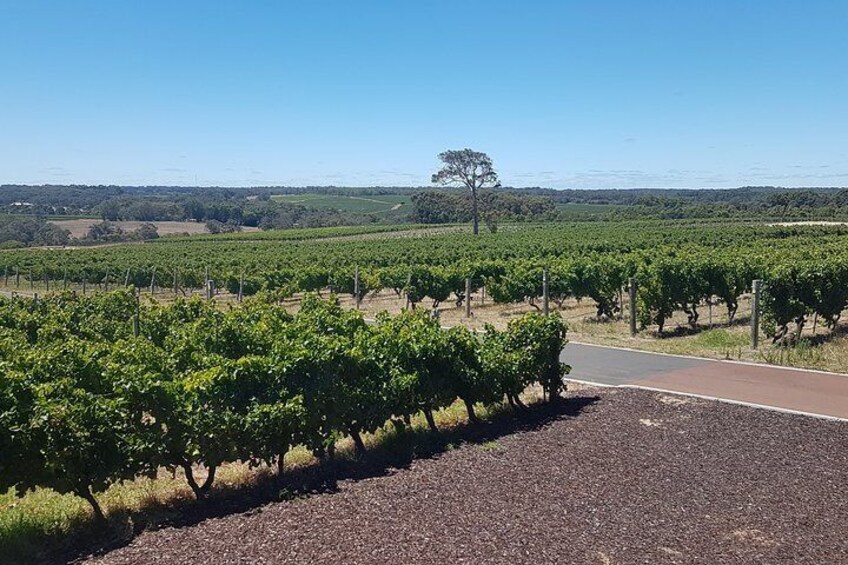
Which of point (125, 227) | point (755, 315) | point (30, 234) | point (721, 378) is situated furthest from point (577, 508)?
point (125, 227)

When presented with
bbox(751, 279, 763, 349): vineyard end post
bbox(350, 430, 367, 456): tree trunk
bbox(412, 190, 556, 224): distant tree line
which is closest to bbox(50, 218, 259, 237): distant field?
bbox(412, 190, 556, 224): distant tree line

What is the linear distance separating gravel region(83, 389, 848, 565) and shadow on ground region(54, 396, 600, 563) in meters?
0.21

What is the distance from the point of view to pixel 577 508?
273 inches

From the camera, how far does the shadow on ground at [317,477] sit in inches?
268

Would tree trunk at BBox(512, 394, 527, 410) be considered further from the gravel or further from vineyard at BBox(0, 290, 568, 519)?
the gravel

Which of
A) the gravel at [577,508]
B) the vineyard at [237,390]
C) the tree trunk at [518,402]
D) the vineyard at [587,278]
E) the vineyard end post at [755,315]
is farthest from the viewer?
the vineyard at [587,278]

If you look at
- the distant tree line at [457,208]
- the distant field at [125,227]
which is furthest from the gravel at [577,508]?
the distant field at [125,227]

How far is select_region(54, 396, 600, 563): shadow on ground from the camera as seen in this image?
22.3ft

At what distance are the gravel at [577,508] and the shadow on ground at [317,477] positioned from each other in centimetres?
21

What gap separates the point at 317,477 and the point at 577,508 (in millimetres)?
2987

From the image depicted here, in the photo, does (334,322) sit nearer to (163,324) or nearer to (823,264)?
(163,324)

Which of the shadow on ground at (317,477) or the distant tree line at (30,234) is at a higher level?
the shadow on ground at (317,477)

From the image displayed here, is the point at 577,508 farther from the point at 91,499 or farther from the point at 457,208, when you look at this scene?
the point at 457,208

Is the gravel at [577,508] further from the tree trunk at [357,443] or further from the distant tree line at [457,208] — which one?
the distant tree line at [457,208]
